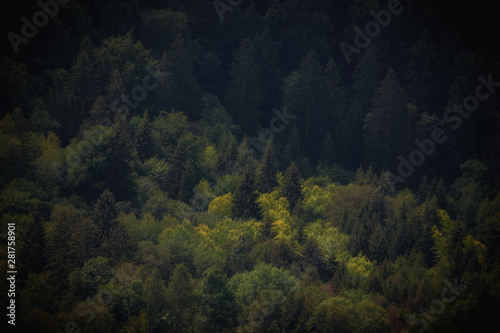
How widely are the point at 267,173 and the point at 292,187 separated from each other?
11.1 ft

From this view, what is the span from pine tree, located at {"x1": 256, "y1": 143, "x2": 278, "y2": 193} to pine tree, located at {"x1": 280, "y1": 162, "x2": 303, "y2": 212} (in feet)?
3.89

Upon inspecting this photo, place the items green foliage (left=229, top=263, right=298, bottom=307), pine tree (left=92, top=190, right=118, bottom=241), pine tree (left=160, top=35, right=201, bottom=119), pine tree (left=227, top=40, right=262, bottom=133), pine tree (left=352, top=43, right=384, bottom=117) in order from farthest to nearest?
pine tree (left=352, top=43, right=384, bottom=117) → pine tree (left=227, top=40, right=262, bottom=133) → pine tree (left=160, top=35, right=201, bottom=119) → pine tree (left=92, top=190, right=118, bottom=241) → green foliage (left=229, top=263, right=298, bottom=307)

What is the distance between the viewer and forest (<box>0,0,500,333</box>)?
72625mm

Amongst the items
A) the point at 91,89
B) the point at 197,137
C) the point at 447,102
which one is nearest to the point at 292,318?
the point at 197,137

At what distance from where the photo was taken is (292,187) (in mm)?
91688

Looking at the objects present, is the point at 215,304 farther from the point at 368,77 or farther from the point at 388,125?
the point at 368,77

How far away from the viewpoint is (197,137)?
96.7 meters

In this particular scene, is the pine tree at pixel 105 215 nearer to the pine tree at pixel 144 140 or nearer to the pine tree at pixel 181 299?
the pine tree at pixel 181 299

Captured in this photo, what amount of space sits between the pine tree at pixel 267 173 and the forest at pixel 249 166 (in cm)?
17

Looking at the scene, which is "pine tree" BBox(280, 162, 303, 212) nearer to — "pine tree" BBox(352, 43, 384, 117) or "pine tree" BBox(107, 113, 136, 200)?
"pine tree" BBox(107, 113, 136, 200)

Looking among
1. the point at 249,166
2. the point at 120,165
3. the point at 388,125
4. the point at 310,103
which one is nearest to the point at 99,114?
the point at 120,165

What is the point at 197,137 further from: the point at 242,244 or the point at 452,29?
the point at 452,29

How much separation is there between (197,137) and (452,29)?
40.8 meters

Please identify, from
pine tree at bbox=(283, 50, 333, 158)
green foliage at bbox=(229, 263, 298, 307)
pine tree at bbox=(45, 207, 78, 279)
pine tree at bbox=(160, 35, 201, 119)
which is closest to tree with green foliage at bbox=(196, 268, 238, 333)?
green foliage at bbox=(229, 263, 298, 307)
